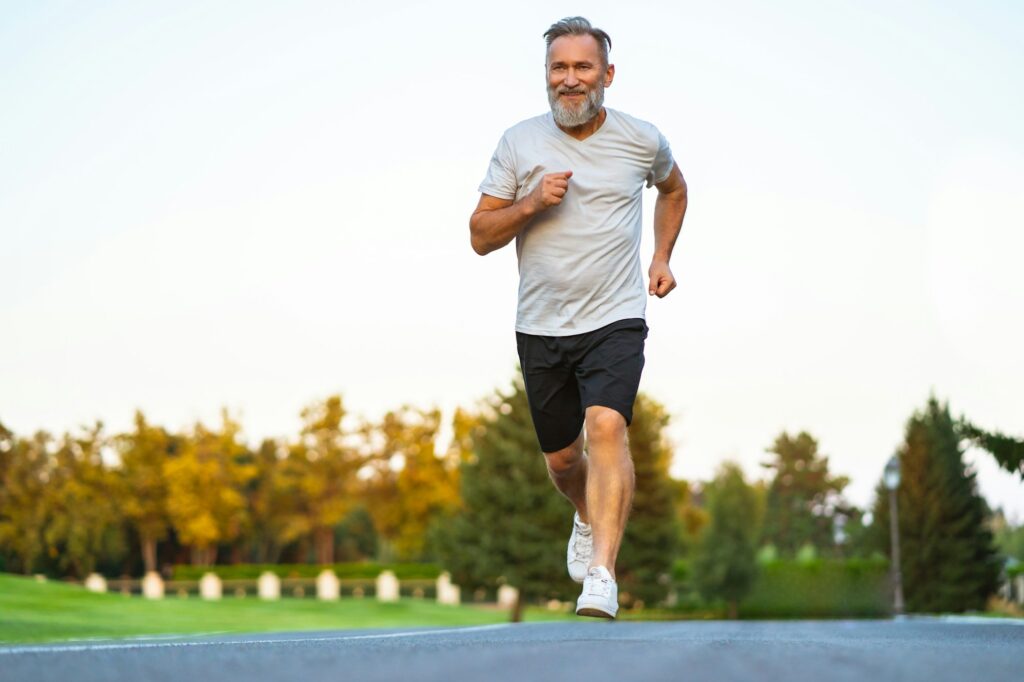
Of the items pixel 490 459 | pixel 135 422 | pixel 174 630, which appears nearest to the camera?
pixel 174 630

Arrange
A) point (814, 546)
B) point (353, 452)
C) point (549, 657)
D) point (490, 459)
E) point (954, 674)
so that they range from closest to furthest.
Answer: point (954, 674) < point (549, 657) < point (490, 459) < point (353, 452) < point (814, 546)

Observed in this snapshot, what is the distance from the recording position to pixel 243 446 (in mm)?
59438

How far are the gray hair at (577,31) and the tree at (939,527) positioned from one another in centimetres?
3587

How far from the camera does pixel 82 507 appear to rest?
56.7 m

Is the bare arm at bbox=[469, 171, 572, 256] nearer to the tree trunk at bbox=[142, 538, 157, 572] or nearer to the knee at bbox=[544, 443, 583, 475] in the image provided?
the knee at bbox=[544, 443, 583, 475]

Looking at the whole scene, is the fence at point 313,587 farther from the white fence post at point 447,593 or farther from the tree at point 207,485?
the tree at point 207,485

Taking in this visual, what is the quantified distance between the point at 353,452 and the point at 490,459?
746 inches

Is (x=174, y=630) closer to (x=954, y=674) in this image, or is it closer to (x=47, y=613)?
(x=47, y=613)

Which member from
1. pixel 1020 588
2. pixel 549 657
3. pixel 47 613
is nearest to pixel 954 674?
pixel 549 657

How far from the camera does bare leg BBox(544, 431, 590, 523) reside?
5910 millimetres

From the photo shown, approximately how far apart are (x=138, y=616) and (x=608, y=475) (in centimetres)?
1829

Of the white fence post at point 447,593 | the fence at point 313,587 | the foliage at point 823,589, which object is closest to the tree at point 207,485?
the fence at point 313,587

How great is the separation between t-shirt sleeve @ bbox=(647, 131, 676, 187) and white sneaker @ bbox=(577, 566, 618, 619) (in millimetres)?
1893

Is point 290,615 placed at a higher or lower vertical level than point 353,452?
lower
